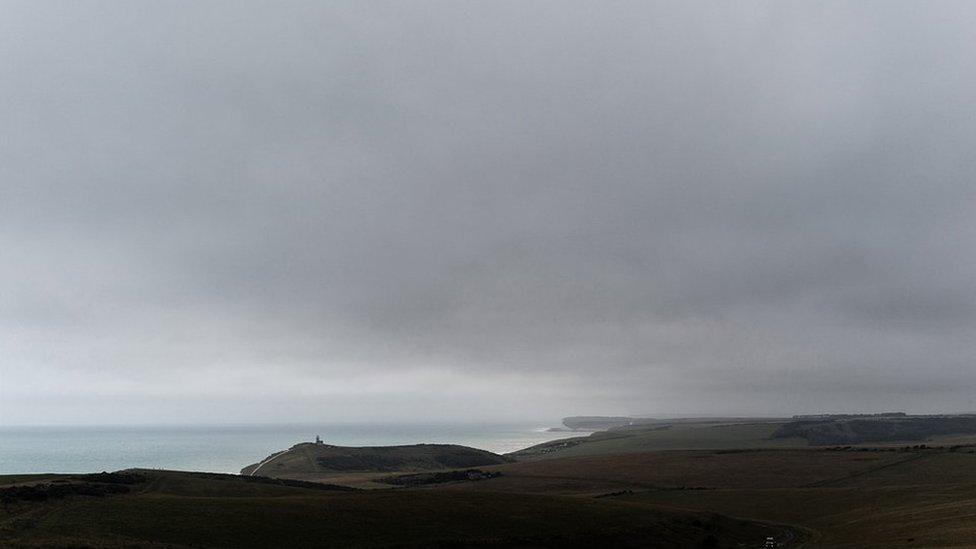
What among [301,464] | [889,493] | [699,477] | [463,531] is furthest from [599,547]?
Result: [301,464]

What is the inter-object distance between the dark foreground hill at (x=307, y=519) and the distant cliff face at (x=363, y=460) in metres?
76.2

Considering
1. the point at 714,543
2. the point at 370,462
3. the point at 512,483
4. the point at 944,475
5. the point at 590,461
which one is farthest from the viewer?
the point at 370,462

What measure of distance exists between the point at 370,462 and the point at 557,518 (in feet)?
383

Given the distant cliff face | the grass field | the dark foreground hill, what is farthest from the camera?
the distant cliff face

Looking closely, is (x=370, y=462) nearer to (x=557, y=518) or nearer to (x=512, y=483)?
(x=512, y=483)

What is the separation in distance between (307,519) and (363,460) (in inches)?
4692

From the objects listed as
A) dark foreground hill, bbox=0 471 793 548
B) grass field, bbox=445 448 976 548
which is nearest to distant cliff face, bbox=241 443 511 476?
grass field, bbox=445 448 976 548

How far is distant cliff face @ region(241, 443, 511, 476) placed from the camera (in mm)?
150625

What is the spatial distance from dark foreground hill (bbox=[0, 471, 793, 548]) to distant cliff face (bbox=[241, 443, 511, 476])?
250ft

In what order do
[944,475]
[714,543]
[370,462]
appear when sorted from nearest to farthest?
[714,543] < [944,475] < [370,462]

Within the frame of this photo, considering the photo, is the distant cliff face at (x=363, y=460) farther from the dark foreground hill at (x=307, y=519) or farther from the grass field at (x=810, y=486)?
the dark foreground hill at (x=307, y=519)

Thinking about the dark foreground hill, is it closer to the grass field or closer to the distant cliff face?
the grass field

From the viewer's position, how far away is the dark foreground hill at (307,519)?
48000 mm

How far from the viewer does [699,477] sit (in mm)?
118750
